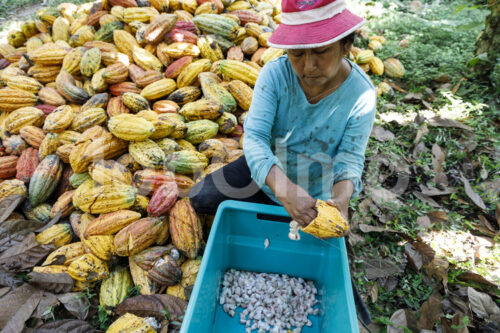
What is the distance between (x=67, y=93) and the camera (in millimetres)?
2494

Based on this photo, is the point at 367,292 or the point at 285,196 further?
the point at 367,292

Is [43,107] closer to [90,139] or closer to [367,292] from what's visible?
[90,139]

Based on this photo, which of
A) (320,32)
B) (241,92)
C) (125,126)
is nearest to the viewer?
(320,32)

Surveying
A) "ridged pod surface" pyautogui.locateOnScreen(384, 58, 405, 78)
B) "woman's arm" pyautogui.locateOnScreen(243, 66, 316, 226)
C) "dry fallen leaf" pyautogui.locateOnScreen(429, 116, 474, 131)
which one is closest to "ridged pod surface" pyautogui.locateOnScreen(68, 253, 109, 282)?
"woman's arm" pyautogui.locateOnScreen(243, 66, 316, 226)

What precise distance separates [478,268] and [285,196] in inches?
56.6

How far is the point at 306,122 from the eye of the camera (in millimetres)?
1631

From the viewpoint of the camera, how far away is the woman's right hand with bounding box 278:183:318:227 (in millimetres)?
1285

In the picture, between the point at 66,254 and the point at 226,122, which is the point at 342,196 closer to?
the point at 226,122

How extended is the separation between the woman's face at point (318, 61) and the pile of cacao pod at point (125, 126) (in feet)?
3.53

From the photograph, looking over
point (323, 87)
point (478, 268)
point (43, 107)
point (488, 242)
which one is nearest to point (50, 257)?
point (43, 107)

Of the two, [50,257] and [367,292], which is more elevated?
[50,257]

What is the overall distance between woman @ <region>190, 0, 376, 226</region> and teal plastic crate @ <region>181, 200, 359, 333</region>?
208 millimetres

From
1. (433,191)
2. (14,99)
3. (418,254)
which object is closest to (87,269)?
(14,99)

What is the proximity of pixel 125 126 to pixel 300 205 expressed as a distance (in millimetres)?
1338
